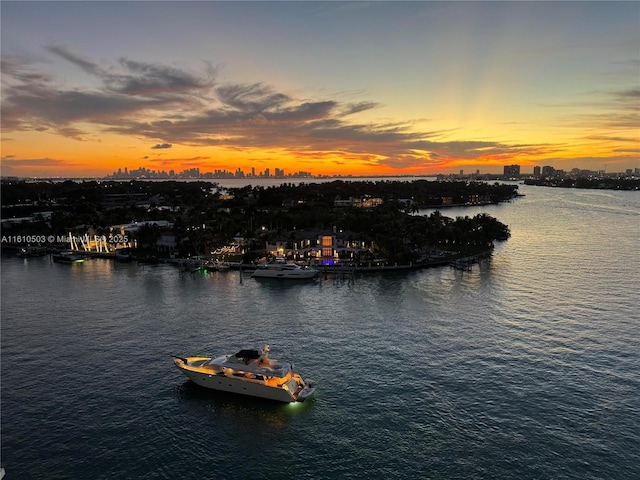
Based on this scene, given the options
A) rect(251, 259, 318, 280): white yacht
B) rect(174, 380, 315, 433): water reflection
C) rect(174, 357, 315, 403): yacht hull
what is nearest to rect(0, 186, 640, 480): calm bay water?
rect(174, 380, 315, 433): water reflection

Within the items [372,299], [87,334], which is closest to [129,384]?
[87,334]

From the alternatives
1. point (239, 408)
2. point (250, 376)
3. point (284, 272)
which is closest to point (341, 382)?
point (250, 376)

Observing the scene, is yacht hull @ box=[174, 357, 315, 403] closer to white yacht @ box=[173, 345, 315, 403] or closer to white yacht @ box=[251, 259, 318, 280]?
white yacht @ box=[173, 345, 315, 403]

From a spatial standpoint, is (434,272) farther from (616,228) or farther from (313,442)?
(616,228)

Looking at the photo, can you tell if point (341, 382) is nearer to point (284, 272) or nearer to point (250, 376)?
point (250, 376)

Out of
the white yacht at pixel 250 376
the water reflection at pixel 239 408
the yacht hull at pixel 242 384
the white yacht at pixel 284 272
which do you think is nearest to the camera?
the water reflection at pixel 239 408

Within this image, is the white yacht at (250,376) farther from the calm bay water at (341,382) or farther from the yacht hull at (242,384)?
the calm bay water at (341,382)

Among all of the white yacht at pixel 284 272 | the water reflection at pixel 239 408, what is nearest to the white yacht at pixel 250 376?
the water reflection at pixel 239 408

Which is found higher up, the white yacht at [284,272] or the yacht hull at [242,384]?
the white yacht at [284,272]
